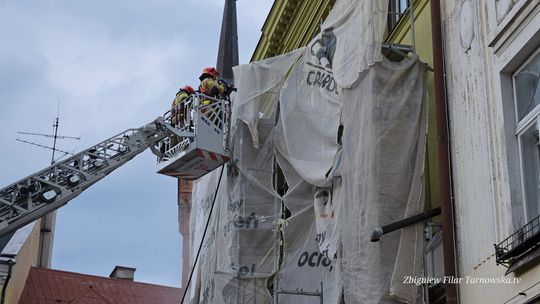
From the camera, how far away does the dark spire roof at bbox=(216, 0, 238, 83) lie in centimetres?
3900

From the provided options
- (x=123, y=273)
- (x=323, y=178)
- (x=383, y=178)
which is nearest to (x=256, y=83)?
(x=323, y=178)

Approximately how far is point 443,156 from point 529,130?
155 centimetres

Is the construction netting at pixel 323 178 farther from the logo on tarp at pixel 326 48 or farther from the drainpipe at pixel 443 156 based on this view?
the drainpipe at pixel 443 156

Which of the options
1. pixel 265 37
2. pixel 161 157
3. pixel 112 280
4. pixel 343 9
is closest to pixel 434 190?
pixel 343 9

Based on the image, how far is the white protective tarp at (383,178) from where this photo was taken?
10.5 m

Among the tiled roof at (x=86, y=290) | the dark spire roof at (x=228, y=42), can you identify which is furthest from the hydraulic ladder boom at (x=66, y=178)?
the dark spire roof at (x=228, y=42)

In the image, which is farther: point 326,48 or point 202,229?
point 202,229

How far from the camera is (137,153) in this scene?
57.4 ft

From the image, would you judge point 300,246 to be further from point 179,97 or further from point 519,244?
point 519,244

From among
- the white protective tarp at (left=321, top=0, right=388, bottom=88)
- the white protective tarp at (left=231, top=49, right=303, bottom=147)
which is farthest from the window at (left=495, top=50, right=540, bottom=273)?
the white protective tarp at (left=231, top=49, right=303, bottom=147)

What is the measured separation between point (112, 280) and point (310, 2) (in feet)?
50.8

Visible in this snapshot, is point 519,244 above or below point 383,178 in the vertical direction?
below

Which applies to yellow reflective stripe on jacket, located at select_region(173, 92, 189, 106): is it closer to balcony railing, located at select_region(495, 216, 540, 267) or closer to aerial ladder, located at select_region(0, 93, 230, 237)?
aerial ladder, located at select_region(0, 93, 230, 237)

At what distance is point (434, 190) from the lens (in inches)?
460
